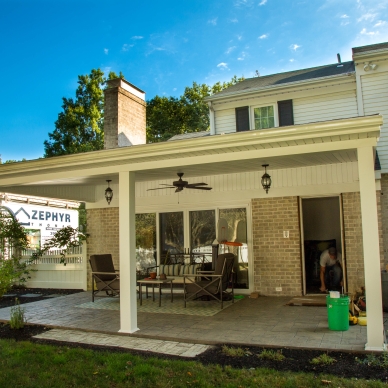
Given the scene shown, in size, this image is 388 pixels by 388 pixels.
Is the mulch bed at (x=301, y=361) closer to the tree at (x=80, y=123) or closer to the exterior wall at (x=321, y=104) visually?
the exterior wall at (x=321, y=104)

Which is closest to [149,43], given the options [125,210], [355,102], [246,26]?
[246,26]

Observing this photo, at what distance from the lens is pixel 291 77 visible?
1184 centimetres

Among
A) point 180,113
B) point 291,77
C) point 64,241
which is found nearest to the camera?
point 64,241

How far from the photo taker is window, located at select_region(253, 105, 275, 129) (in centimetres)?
1105

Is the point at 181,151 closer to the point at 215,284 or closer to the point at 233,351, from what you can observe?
the point at 233,351

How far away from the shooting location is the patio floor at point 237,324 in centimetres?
509

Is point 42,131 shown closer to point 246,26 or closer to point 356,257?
point 246,26

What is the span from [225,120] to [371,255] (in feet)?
25.3

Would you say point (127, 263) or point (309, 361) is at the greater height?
point (127, 263)

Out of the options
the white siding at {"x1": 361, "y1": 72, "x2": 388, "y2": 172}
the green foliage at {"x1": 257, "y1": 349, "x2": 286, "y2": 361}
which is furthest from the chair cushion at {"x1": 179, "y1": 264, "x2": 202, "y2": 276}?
the white siding at {"x1": 361, "y1": 72, "x2": 388, "y2": 172}

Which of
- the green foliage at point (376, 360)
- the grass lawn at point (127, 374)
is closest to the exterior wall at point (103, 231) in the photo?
the grass lawn at point (127, 374)

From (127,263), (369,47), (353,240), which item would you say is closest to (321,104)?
(369,47)

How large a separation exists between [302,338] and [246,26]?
13530 mm

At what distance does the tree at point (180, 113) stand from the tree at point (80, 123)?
4.37 metres
